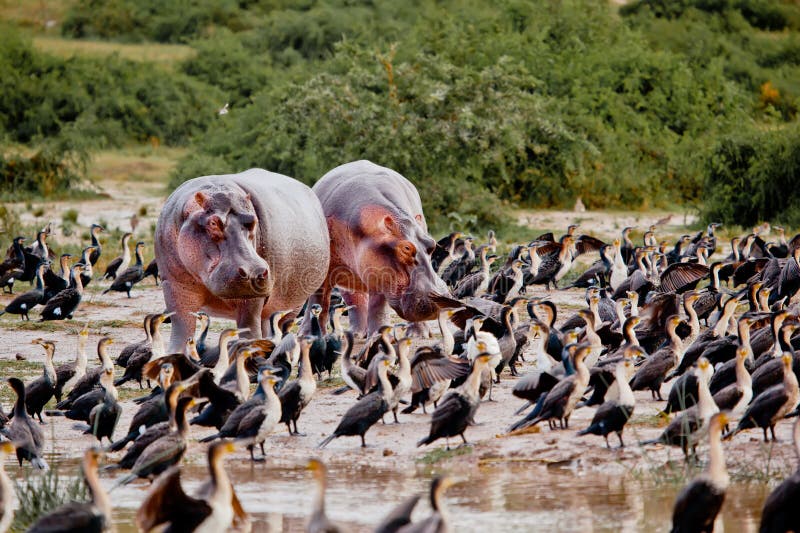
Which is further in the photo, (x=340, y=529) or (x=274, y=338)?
(x=274, y=338)

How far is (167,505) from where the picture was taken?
606 centimetres

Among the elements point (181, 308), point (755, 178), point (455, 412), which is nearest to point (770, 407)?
point (455, 412)

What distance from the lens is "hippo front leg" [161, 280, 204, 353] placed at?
35.6 ft

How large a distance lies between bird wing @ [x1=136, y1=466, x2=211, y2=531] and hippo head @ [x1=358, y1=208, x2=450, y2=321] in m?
5.65

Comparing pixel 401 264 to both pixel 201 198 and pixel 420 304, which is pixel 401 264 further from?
pixel 201 198

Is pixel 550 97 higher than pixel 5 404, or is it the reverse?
pixel 5 404

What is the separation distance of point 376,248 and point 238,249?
72.1 inches

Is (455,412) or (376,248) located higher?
(455,412)

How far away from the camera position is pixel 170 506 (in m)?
6.07

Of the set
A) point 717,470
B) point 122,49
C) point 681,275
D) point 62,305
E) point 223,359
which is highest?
point 717,470

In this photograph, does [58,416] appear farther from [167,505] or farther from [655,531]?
[655,531]

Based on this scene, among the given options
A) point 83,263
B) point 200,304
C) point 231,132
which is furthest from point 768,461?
point 231,132

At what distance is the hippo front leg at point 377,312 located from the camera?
41.2 ft

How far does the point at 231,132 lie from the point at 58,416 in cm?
1767
